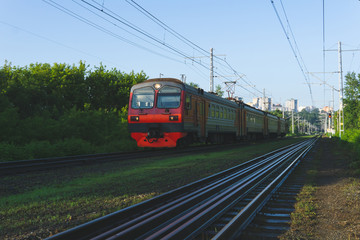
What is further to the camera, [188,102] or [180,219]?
[188,102]

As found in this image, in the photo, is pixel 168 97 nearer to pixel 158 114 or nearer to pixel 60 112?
pixel 158 114

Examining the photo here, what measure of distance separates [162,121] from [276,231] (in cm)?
1221

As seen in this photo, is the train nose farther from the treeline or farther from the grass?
the grass

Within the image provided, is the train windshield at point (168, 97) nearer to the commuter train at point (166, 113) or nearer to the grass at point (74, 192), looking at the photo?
the commuter train at point (166, 113)

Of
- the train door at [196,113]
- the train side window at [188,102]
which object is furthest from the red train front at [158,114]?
the train door at [196,113]

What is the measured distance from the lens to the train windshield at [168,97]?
16.6m

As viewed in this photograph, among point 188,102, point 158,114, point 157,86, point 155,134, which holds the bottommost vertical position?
point 155,134

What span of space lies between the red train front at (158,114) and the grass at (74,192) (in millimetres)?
4797

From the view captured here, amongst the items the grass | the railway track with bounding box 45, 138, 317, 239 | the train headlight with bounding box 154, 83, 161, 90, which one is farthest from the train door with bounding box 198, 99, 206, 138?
the railway track with bounding box 45, 138, 317, 239

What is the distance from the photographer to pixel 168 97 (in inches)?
661

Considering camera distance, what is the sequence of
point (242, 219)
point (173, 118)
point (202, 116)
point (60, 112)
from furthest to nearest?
point (60, 112) < point (202, 116) < point (173, 118) < point (242, 219)

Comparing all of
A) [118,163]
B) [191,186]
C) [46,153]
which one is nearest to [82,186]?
[191,186]

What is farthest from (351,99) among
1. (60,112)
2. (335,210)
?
(335,210)

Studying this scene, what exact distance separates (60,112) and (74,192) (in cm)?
2730
